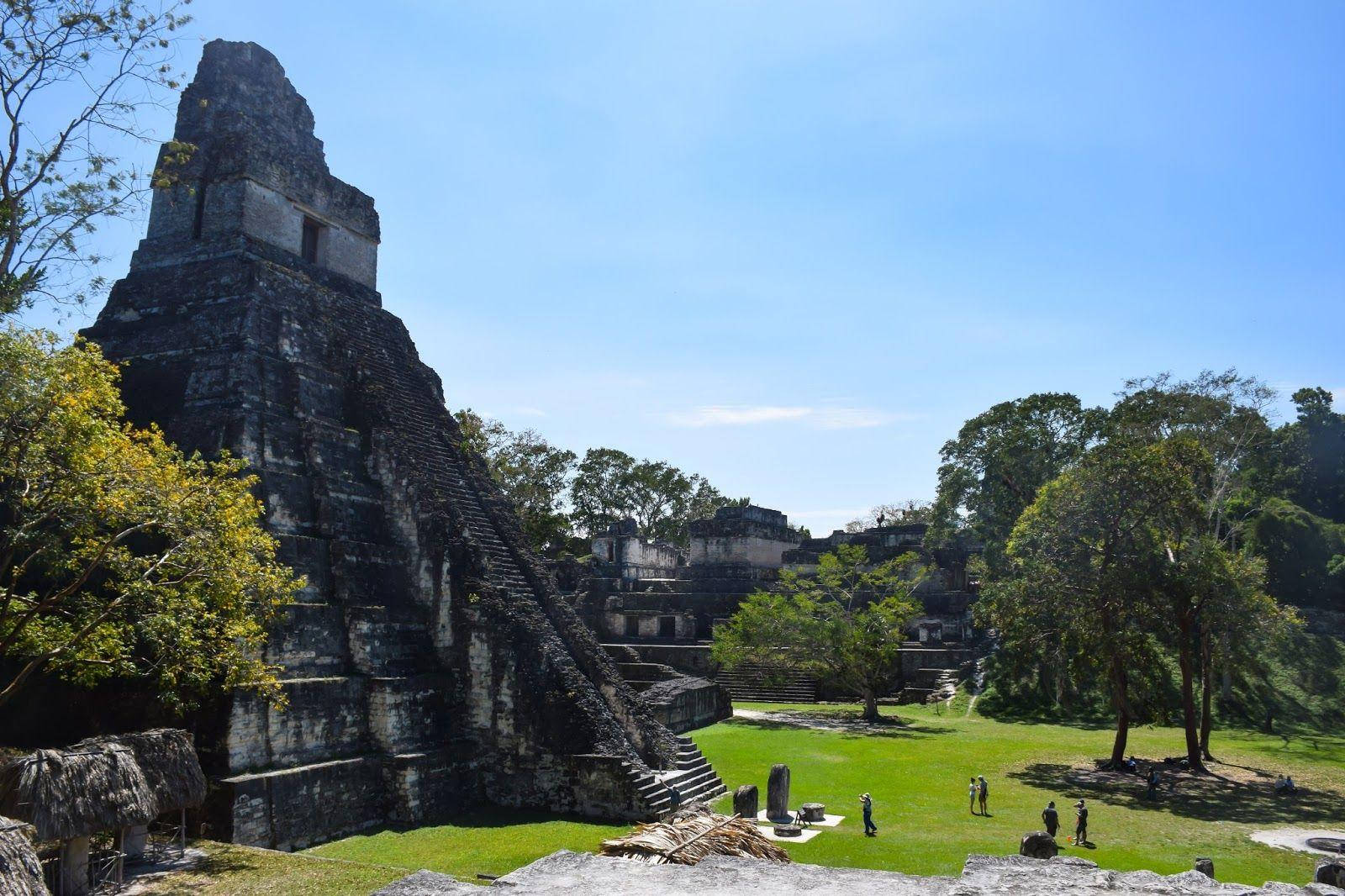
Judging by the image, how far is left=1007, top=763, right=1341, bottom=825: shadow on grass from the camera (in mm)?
13758

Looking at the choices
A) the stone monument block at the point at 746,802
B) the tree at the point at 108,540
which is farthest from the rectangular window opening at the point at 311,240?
the stone monument block at the point at 746,802

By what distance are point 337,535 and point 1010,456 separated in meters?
24.6

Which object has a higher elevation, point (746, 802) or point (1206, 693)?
point (1206, 693)

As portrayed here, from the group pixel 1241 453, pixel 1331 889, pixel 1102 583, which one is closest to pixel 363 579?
pixel 1331 889

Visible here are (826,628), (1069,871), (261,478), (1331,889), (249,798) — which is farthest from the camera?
(826,628)

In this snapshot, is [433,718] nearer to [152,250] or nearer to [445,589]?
[445,589]

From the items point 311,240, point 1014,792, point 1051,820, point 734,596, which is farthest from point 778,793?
point 734,596

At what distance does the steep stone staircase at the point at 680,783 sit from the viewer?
1254 cm

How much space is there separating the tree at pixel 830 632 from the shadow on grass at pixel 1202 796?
6.25 m

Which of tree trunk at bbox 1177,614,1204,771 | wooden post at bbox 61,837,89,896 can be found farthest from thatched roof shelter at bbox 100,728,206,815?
tree trunk at bbox 1177,614,1204,771

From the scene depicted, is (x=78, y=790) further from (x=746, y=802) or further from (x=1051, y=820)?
(x=1051, y=820)

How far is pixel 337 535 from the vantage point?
43.4ft

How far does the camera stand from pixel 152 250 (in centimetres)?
1545

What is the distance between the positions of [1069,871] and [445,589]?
9.51 meters
